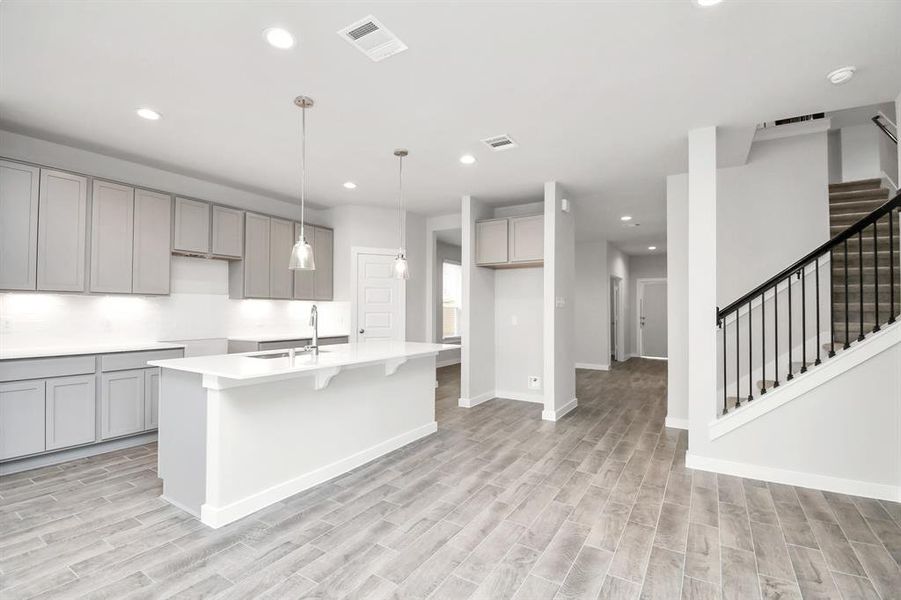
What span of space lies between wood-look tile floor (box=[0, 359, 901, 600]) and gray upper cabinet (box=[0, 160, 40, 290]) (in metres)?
1.63

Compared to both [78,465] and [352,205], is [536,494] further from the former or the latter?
[352,205]

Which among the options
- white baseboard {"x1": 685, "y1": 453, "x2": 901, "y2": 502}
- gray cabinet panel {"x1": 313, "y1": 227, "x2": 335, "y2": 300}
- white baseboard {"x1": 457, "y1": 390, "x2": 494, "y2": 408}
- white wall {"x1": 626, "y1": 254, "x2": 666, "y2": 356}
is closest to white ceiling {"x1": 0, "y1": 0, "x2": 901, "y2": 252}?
gray cabinet panel {"x1": 313, "y1": 227, "x2": 335, "y2": 300}

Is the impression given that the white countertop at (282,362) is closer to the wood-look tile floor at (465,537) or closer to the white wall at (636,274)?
the wood-look tile floor at (465,537)

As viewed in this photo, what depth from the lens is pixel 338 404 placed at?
10.9 ft

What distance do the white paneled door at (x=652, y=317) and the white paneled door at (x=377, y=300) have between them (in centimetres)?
799

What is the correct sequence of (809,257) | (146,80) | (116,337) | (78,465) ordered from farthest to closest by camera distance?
(116,337) < (78,465) < (809,257) < (146,80)

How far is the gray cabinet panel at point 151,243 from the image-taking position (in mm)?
4219

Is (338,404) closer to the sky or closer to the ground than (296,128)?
closer to the ground

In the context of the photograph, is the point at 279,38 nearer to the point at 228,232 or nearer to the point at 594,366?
the point at 228,232

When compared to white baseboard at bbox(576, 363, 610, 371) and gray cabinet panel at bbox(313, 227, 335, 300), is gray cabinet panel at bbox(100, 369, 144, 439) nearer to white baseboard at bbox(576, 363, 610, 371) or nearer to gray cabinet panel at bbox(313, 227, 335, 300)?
gray cabinet panel at bbox(313, 227, 335, 300)

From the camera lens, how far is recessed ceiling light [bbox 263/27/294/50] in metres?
2.27

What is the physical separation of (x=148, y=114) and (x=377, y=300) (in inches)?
144

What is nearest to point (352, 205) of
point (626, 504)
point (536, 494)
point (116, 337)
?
point (116, 337)

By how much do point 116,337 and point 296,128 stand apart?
2.95 meters
